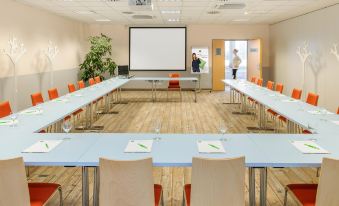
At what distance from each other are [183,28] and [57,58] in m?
6.01

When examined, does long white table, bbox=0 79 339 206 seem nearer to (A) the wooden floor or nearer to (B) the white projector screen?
(A) the wooden floor

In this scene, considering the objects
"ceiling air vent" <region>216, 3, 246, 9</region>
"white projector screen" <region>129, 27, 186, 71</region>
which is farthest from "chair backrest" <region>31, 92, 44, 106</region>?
"white projector screen" <region>129, 27, 186, 71</region>

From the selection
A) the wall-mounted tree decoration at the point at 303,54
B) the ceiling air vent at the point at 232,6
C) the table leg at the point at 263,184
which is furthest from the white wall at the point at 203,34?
the table leg at the point at 263,184

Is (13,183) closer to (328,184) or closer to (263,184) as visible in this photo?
(263,184)

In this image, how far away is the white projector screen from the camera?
15773mm

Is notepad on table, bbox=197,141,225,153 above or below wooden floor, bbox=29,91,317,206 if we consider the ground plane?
above

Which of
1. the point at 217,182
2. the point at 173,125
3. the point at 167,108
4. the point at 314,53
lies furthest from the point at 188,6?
the point at 217,182

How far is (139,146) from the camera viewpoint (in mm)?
3256

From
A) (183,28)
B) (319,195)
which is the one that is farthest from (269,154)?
(183,28)

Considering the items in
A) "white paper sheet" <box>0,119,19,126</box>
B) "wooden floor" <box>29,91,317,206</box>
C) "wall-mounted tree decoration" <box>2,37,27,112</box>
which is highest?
"wall-mounted tree decoration" <box>2,37,27,112</box>

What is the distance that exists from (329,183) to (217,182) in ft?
2.64

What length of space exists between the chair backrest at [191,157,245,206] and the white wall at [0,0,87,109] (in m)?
7.43

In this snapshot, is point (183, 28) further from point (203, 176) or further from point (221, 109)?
point (203, 176)

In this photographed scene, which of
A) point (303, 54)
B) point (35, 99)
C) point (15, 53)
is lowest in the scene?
point (35, 99)
